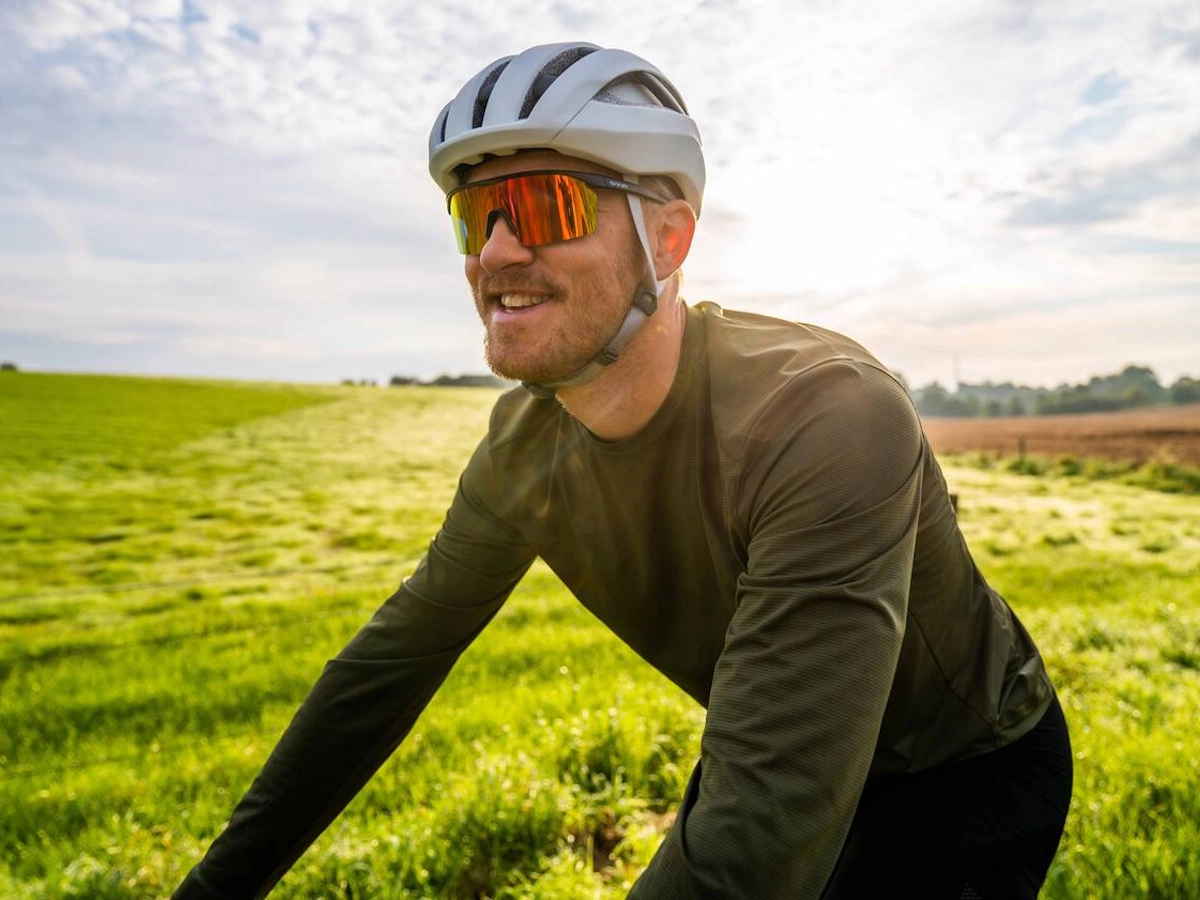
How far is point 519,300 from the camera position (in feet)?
7.72

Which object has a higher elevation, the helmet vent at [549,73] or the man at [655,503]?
the helmet vent at [549,73]

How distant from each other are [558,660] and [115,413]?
4643cm

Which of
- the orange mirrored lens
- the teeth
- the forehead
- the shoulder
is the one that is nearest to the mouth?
the teeth

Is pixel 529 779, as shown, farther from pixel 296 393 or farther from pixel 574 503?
pixel 296 393

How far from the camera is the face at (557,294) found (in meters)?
2.28

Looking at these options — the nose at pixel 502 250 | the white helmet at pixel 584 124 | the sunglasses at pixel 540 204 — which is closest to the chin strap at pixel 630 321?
the white helmet at pixel 584 124

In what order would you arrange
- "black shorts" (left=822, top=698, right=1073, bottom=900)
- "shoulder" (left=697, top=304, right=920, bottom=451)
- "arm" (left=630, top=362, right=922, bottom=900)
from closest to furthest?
"arm" (left=630, top=362, right=922, bottom=900)
"shoulder" (left=697, top=304, right=920, bottom=451)
"black shorts" (left=822, top=698, right=1073, bottom=900)

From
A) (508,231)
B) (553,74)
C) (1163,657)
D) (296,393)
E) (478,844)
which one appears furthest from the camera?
(296,393)

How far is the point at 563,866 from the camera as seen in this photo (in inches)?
130

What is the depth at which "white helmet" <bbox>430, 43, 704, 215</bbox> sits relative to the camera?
2.35m

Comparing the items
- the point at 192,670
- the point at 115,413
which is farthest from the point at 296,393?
the point at 192,670

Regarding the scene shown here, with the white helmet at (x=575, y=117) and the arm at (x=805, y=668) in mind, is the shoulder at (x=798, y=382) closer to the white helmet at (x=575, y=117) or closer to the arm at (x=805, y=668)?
the arm at (x=805, y=668)

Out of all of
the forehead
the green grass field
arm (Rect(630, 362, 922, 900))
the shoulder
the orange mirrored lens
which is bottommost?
the green grass field

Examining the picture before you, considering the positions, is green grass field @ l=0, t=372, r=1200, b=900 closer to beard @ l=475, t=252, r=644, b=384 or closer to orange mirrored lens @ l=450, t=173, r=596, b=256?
beard @ l=475, t=252, r=644, b=384
